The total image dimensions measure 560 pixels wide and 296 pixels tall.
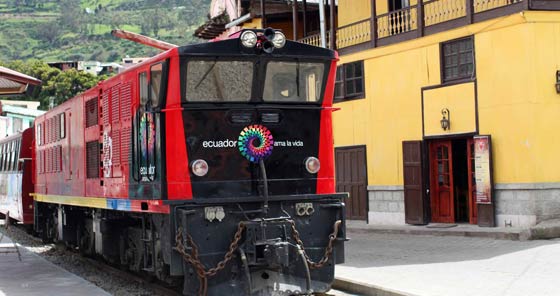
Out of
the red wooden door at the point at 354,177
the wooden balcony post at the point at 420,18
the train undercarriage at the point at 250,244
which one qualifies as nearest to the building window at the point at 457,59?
the wooden balcony post at the point at 420,18

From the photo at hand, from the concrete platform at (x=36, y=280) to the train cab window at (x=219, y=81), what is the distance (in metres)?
3.12

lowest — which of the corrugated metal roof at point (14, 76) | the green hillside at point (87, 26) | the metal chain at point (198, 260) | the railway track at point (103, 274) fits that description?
the railway track at point (103, 274)

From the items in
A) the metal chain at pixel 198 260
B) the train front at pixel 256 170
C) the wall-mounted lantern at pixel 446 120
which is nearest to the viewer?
the metal chain at pixel 198 260

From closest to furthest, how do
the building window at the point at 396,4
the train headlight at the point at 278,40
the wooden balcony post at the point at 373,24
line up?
the train headlight at the point at 278,40
the wooden balcony post at the point at 373,24
the building window at the point at 396,4

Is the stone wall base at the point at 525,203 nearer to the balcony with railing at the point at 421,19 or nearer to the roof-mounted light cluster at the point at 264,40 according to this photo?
the balcony with railing at the point at 421,19

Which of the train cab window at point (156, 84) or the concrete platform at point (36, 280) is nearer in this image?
the train cab window at point (156, 84)

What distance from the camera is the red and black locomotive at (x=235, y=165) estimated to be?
8695 mm

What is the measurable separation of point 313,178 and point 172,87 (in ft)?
7.17

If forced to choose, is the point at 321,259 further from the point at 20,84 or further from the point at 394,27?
the point at 394,27

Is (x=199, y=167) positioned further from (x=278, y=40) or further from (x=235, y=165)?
(x=278, y=40)

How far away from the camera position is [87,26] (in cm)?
17988

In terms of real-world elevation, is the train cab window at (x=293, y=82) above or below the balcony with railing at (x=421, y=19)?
below

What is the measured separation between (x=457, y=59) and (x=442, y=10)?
4.72 feet

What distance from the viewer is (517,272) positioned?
10570mm
